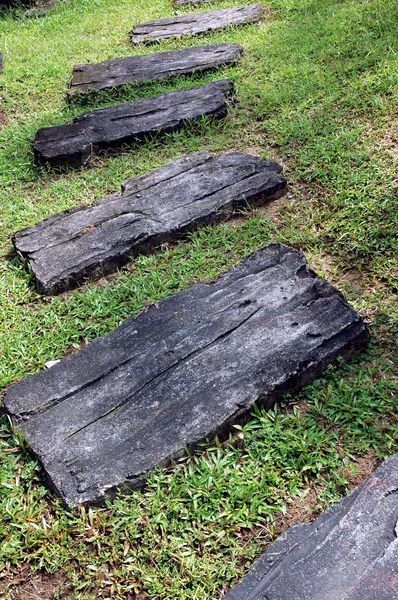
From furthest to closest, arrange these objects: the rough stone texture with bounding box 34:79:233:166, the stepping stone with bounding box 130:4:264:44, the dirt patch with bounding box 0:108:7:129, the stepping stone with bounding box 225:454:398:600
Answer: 1. the stepping stone with bounding box 130:4:264:44
2. the dirt patch with bounding box 0:108:7:129
3. the rough stone texture with bounding box 34:79:233:166
4. the stepping stone with bounding box 225:454:398:600

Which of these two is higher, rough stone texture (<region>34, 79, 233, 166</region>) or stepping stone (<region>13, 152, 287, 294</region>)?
rough stone texture (<region>34, 79, 233, 166</region>)

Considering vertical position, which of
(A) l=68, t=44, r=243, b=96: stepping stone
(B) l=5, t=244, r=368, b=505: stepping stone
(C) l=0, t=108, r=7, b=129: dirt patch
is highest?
(A) l=68, t=44, r=243, b=96: stepping stone

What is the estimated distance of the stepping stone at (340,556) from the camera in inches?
66.7

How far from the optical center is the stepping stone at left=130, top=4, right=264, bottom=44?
6051 millimetres

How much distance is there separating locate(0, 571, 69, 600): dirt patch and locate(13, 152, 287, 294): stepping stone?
156cm

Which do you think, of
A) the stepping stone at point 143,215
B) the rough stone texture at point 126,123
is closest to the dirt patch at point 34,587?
the stepping stone at point 143,215

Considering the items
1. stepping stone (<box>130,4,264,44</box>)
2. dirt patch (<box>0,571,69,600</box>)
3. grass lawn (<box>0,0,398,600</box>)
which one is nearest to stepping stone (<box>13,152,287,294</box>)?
grass lawn (<box>0,0,398,600</box>)

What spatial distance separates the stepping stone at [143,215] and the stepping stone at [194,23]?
2.89 meters

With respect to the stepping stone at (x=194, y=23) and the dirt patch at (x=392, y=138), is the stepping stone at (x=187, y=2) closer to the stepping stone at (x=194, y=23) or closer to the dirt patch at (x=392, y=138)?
the stepping stone at (x=194, y=23)

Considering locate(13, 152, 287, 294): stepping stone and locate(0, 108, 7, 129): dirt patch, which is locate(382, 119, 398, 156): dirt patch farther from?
locate(0, 108, 7, 129): dirt patch

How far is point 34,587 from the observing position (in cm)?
194

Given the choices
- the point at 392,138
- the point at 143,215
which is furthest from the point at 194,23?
the point at 143,215

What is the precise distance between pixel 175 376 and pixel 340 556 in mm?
969

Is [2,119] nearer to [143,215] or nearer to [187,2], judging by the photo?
[143,215]
